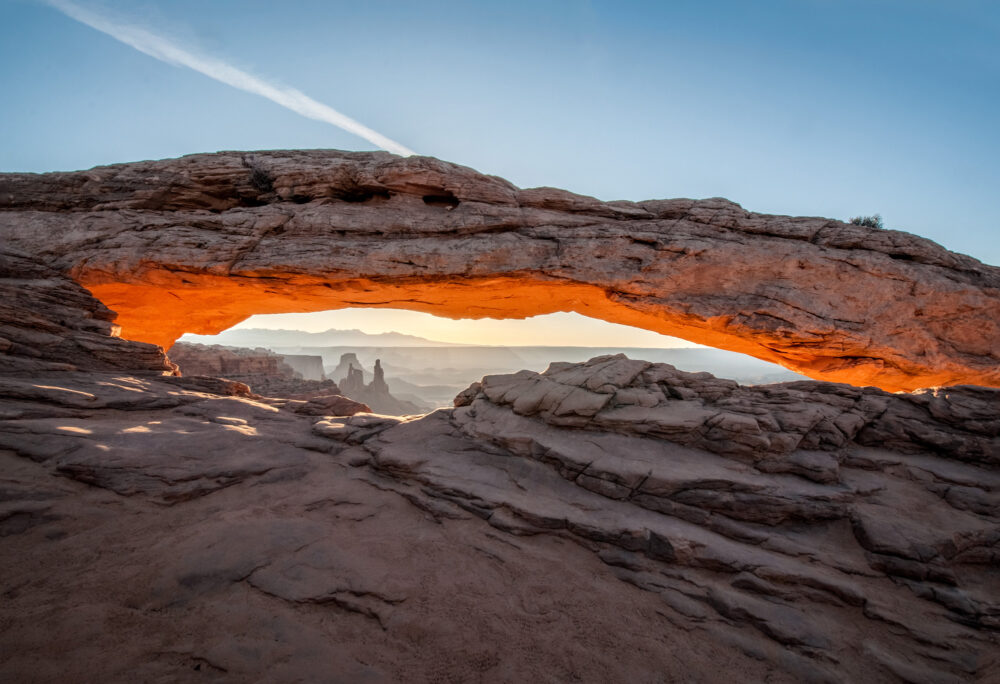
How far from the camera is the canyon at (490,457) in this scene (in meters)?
4.68

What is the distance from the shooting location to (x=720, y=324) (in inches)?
476

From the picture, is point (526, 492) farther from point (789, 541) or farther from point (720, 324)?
point (720, 324)

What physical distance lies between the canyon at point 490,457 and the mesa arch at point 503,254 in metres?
0.10

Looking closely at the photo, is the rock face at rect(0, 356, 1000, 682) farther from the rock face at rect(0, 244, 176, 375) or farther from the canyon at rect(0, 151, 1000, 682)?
the rock face at rect(0, 244, 176, 375)

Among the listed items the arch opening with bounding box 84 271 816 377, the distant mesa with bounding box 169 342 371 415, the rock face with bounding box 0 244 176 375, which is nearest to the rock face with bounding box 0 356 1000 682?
the rock face with bounding box 0 244 176 375

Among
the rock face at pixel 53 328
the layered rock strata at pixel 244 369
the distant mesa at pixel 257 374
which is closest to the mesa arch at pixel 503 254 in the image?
the rock face at pixel 53 328

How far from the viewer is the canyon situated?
4684 mm

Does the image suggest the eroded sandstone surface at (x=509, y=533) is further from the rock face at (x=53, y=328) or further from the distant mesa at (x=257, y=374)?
the distant mesa at (x=257, y=374)

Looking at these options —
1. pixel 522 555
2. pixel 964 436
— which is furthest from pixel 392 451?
pixel 964 436

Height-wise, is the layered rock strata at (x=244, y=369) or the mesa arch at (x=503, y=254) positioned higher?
the mesa arch at (x=503, y=254)

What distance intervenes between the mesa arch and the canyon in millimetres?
97

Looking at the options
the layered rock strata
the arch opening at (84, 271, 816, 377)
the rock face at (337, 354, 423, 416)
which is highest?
the arch opening at (84, 271, 816, 377)

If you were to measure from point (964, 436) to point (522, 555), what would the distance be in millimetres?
9451

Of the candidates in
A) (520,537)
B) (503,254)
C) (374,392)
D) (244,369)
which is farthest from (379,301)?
(374,392)
